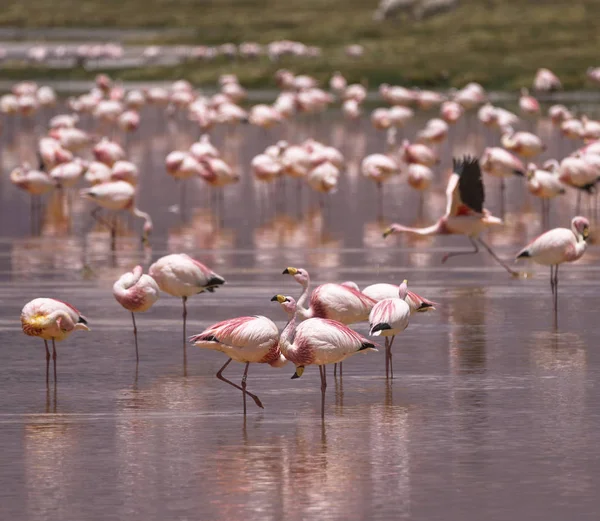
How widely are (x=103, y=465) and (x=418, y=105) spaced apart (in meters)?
35.7

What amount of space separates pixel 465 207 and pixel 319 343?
8.46 metres

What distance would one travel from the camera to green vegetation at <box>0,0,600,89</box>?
5372 centimetres

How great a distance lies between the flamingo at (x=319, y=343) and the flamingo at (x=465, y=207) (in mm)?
7342

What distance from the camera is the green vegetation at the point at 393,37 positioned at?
5372 cm

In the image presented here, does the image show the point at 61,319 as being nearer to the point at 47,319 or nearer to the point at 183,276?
the point at 47,319

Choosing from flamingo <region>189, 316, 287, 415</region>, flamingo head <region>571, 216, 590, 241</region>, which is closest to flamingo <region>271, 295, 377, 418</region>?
flamingo <region>189, 316, 287, 415</region>

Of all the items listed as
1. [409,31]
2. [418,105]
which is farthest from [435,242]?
[409,31]

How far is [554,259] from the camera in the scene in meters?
16.5

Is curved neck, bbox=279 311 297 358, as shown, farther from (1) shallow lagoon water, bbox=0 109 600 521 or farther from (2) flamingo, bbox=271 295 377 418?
(1) shallow lagoon water, bbox=0 109 600 521

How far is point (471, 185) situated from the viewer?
63.5 ft

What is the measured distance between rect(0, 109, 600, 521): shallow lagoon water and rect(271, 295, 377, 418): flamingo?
0.46m

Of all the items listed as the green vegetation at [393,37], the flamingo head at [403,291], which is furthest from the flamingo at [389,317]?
the green vegetation at [393,37]

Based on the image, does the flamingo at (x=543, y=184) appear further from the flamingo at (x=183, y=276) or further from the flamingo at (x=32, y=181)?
the flamingo at (x=183, y=276)

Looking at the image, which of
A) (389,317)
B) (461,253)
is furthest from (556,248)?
(389,317)
